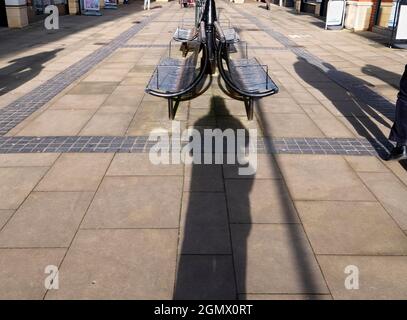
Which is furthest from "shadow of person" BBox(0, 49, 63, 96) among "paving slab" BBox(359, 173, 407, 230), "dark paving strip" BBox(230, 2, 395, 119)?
"dark paving strip" BBox(230, 2, 395, 119)

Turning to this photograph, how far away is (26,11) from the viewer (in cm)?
1875

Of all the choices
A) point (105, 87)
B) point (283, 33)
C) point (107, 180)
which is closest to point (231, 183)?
point (107, 180)

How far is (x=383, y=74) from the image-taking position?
10227 millimetres

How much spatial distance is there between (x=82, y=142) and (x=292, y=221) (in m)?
3.31

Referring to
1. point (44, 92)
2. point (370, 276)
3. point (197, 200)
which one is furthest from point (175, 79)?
point (370, 276)

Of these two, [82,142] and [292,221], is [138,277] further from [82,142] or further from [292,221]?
[82,142]

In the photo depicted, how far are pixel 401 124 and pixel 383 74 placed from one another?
18.9ft

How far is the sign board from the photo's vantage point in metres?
18.1

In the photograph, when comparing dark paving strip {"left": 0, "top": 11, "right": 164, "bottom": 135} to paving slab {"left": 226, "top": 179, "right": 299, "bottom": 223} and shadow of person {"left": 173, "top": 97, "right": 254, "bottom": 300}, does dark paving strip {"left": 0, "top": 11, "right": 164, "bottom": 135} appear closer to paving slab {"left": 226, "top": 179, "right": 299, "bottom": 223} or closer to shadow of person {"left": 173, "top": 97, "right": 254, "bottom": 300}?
shadow of person {"left": 173, "top": 97, "right": 254, "bottom": 300}

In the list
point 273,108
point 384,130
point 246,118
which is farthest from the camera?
point 273,108

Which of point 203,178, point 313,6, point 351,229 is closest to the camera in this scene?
point 351,229

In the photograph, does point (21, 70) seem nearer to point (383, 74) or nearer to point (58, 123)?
point (58, 123)

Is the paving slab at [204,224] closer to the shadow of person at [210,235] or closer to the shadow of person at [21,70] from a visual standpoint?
the shadow of person at [210,235]

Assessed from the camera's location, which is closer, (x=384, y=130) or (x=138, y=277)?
(x=138, y=277)
